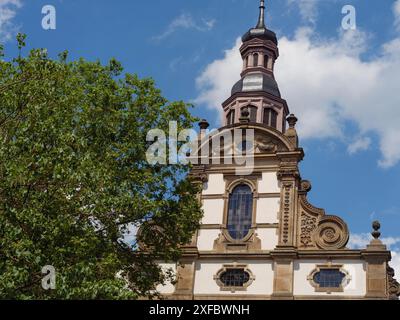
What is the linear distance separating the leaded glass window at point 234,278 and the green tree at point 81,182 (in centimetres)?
750

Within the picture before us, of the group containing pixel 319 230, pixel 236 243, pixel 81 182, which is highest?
pixel 319 230

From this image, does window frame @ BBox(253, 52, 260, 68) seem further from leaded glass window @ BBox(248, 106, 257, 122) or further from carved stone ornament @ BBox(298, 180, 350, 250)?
carved stone ornament @ BBox(298, 180, 350, 250)

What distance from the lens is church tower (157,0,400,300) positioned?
29438 millimetres

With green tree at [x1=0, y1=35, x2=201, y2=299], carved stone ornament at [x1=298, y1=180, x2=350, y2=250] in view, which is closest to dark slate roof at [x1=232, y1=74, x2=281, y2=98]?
carved stone ornament at [x1=298, y1=180, x2=350, y2=250]

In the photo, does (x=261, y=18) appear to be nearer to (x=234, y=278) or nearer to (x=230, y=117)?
(x=230, y=117)

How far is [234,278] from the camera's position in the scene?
30.5 m

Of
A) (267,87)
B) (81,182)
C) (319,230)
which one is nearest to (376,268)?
(319,230)

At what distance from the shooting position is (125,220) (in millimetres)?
21266

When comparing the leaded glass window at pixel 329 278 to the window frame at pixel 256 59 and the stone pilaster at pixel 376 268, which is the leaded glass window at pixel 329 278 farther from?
the window frame at pixel 256 59

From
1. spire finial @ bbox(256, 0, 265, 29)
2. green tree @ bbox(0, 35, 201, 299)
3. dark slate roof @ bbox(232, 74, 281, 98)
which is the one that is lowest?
green tree @ bbox(0, 35, 201, 299)

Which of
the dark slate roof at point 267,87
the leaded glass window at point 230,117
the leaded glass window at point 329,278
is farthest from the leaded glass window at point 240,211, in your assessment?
the dark slate roof at point 267,87

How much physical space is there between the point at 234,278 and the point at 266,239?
2.31 m

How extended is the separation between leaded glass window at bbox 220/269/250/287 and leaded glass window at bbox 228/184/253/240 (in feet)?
5.55
